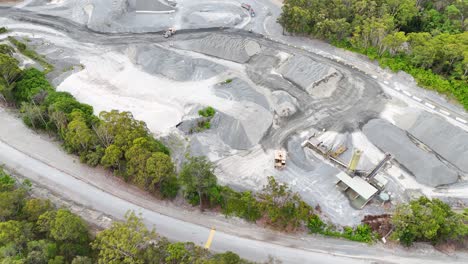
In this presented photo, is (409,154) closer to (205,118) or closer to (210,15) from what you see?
(205,118)

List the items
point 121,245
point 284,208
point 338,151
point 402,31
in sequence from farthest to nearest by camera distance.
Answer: point 402,31 < point 338,151 < point 284,208 < point 121,245

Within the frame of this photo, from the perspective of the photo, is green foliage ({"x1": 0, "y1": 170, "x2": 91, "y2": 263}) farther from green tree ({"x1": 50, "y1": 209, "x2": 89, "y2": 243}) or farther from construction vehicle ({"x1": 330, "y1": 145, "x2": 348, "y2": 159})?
construction vehicle ({"x1": 330, "y1": 145, "x2": 348, "y2": 159})

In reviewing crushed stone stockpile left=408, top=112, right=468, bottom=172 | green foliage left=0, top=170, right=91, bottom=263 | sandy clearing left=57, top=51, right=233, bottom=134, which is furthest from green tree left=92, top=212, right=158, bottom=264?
crushed stone stockpile left=408, top=112, right=468, bottom=172

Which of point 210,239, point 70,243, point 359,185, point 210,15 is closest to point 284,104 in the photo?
point 359,185

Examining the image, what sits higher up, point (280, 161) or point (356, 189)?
point (280, 161)

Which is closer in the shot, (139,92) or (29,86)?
(29,86)

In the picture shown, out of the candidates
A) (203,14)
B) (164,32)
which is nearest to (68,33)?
(164,32)
